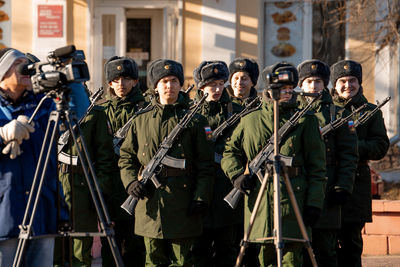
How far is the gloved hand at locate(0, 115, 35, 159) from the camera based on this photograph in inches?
228

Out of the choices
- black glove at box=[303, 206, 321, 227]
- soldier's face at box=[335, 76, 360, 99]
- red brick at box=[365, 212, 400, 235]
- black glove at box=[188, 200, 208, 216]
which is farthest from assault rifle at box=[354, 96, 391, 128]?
black glove at box=[188, 200, 208, 216]

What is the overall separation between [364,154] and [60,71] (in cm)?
391

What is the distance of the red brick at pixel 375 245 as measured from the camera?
409 inches

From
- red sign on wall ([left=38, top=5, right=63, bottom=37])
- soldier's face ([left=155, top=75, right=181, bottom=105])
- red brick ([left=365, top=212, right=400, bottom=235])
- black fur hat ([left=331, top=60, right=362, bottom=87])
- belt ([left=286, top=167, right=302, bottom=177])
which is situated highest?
red sign on wall ([left=38, top=5, right=63, bottom=37])

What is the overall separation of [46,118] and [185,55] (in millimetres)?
10293

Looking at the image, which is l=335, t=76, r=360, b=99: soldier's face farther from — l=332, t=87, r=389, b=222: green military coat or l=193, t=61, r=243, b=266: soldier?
l=193, t=61, r=243, b=266: soldier

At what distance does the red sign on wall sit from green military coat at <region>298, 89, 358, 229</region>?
342 inches

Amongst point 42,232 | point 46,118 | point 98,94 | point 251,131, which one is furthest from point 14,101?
point 98,94

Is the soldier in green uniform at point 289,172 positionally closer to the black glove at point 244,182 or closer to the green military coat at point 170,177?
the black glove at point 244,182

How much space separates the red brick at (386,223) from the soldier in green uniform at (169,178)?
329 centimetres

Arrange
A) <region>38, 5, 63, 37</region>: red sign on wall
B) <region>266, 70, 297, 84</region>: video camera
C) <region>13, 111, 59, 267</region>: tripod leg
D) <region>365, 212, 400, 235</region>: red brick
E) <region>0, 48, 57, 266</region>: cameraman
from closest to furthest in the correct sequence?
1. <region>13, 111, 59, 267</region>: tripod leg
2. <region>0, 48, 57, 266</region>: cameraman
3. <region>266, 70, 297, 84</region>: video camera
4. <region>365, 212, 400, 235</region>: red brick
5. <region>38, 5, 63, 37</region>: red sign on wall

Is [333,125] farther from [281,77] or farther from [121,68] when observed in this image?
[121,68]

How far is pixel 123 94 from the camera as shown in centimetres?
896

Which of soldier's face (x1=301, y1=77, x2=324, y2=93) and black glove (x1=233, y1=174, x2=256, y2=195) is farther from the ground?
soldier's face (x1=301, y1=77, x2=324, y2=93)
